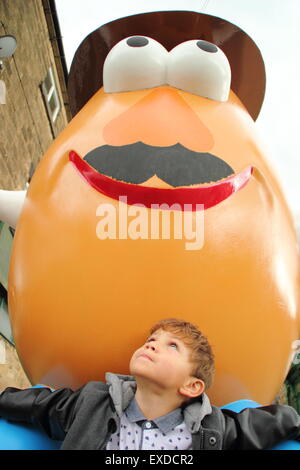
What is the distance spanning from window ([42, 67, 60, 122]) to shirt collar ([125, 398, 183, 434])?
250 inches

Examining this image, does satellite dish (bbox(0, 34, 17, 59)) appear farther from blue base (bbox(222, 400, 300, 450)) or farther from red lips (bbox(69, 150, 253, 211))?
blue base (bbox(222, 400, 300, 450))

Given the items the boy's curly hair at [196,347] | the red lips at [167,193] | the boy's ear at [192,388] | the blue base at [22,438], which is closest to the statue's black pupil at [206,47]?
the red lips at [167,193]

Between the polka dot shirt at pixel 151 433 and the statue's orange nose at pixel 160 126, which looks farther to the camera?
the statue's orange nose at pixel 160 126

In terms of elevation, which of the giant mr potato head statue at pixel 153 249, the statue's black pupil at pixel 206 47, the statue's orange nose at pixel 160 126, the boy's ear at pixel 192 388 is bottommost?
the boy's ear at pixel 192 388

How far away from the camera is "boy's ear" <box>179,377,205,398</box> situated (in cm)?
117

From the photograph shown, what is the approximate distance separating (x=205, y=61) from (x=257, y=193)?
2.78ft

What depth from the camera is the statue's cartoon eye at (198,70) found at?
219cm

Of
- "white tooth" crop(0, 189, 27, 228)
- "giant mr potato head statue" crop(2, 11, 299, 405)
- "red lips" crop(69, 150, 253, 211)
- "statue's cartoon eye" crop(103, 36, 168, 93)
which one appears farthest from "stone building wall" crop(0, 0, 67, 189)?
"red lips" crop(69, 150, 253, 211)

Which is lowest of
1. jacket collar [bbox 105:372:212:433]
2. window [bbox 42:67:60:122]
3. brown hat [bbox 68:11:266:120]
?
jacket collar [bbox 105:372:212:433]

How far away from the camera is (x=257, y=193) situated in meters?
1.82

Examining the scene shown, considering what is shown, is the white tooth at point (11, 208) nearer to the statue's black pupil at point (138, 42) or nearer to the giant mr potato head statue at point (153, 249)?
the giant mr potato head statue at point (153, 249)

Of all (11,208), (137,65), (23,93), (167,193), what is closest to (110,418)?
(167,193)

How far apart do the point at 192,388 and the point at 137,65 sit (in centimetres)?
170
